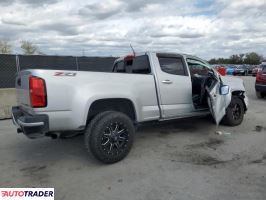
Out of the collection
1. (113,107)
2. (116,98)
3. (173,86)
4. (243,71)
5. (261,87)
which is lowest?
(261,87)

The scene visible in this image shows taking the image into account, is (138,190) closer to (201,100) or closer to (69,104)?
(69,104)

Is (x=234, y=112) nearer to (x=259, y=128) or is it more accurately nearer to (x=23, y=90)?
(x=259, y=128)

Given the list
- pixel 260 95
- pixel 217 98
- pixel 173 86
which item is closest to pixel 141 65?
pixel 173 86

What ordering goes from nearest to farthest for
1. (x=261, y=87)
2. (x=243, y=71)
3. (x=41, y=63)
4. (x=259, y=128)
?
(x=259, y=128)
(x=41, y=63)
(x=261, y=87)
(x=243, y=71)

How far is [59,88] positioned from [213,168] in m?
2.63

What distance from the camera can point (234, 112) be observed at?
7121mm

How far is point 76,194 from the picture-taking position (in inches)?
147

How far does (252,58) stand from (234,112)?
77353 mm

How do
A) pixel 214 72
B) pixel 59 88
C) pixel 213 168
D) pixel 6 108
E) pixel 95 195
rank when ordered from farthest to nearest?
pixel 6 108
pixel 214 72
pixel 213 168
pixel 59 88
pixel 95 195

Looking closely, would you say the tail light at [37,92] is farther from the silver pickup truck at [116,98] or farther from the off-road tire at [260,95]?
the off-road tire at [260,95]

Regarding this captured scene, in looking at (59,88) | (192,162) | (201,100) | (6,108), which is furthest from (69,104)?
(6,108)

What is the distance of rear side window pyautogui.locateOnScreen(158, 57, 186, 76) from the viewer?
18.9ft

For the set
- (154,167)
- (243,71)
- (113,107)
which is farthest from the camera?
(243,71)

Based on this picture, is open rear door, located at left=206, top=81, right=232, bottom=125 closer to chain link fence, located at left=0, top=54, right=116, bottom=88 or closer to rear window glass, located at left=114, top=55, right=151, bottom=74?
rear window glass, located at left=114, top=55, right=151, bottom=74
